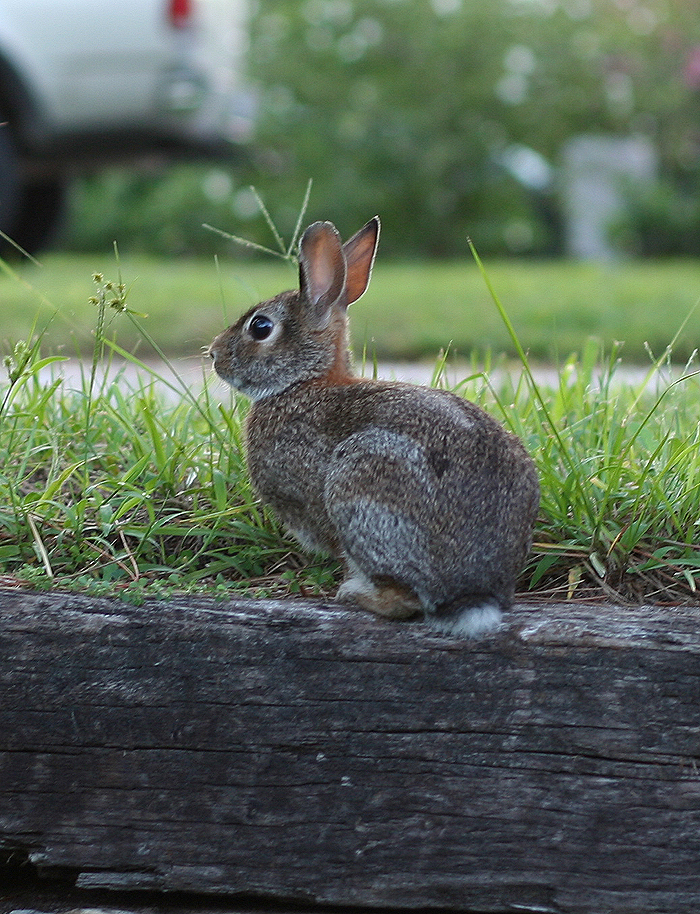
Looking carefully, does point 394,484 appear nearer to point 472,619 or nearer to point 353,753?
point 472,619

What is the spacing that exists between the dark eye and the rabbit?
68 millimetres

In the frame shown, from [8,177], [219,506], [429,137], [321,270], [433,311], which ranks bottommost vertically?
[219,506]

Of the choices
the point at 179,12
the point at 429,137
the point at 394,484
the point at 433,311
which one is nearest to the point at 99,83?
the point at 179,12

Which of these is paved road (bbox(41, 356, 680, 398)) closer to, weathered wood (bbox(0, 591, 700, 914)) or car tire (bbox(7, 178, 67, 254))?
weathered wood (bbox(0, 591, 700, 914))

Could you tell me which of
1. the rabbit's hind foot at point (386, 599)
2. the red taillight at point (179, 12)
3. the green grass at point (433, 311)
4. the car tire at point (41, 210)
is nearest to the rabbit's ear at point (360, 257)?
the rabbit's hind foot at point (386, 599)

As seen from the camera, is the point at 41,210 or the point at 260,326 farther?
the point at 41,210

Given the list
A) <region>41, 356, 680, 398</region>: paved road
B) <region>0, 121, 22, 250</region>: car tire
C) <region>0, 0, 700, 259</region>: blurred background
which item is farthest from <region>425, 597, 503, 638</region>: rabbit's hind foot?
<region>0, 0, 700, 259</region>: blurred background

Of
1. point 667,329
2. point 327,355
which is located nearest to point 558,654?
point 327,355

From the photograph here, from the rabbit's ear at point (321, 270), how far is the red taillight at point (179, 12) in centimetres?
767

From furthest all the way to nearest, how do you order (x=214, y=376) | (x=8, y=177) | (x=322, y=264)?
(x=8, y=177) < (x=214, y=376) < (x=322, y=264)

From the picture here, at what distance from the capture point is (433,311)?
24.7 feet

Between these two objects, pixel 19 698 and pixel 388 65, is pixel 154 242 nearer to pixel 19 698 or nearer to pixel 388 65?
pixel 388 65

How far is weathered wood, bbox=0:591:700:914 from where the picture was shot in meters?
2.51

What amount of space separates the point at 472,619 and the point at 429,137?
536 inches
